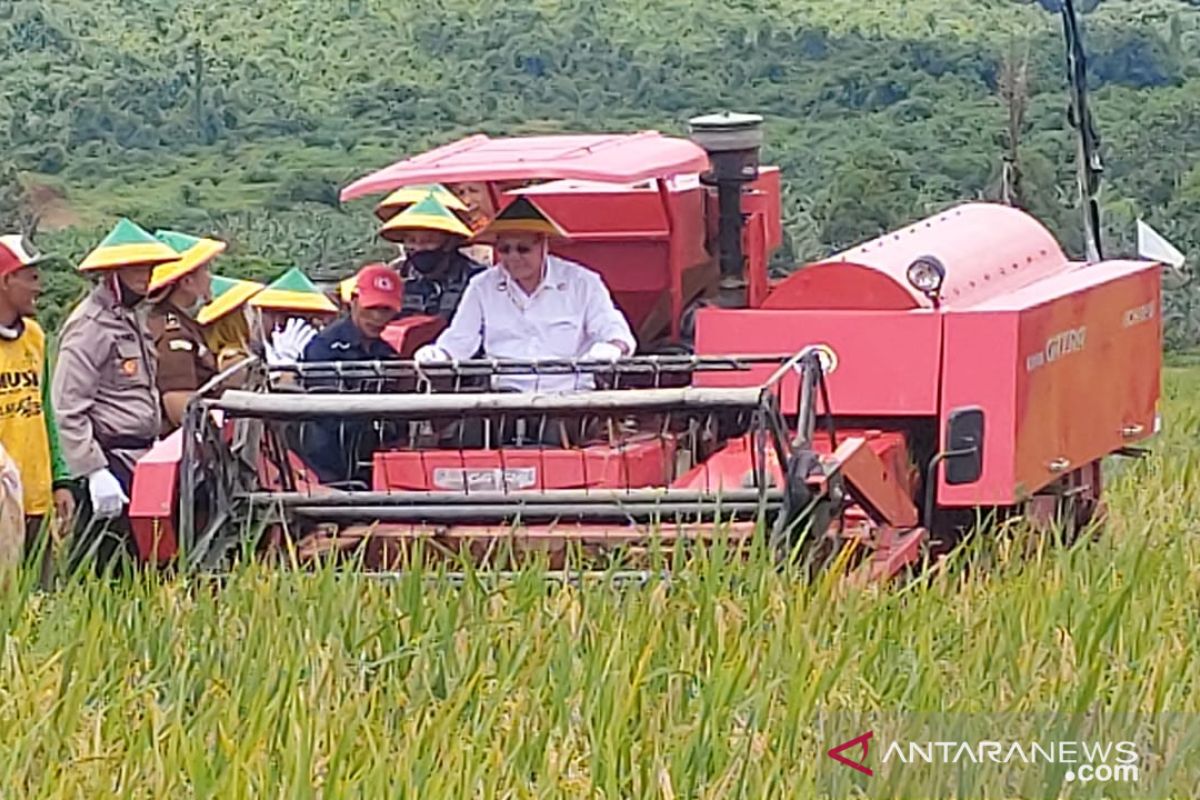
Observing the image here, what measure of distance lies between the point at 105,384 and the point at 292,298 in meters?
2.35

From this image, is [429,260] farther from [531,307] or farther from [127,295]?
[127,295]

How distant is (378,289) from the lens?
8219mm

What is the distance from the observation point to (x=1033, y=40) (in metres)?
55.5

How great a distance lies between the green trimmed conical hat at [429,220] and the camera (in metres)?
8.72

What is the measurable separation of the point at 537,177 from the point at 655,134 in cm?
104

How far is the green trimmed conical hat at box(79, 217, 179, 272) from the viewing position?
773 cm

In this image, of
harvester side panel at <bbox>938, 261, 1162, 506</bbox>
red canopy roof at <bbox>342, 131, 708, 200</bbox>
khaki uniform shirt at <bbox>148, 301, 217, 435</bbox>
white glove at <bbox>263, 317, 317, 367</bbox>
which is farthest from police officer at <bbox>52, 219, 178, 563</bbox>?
harvester side panel at <bbox>938, 261, 1162, 506</bbox>

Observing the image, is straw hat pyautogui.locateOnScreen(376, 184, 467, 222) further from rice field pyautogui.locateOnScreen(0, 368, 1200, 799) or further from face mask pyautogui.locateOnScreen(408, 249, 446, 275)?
rice field pyautogui.locateOnScreen(0, 368, 1200, 799)

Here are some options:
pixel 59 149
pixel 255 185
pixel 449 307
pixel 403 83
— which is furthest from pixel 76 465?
pixel 403 83

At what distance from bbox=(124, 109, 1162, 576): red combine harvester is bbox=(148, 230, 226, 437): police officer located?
2.56 feet

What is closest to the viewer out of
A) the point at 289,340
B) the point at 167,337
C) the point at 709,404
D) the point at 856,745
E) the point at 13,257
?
the point at 856,745

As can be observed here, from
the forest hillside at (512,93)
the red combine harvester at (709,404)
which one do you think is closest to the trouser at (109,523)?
the red combine harvester at (709,404)

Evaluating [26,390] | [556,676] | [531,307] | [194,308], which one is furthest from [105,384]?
[556,676]

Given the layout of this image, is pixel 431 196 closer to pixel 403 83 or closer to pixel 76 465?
pixel 76 465
